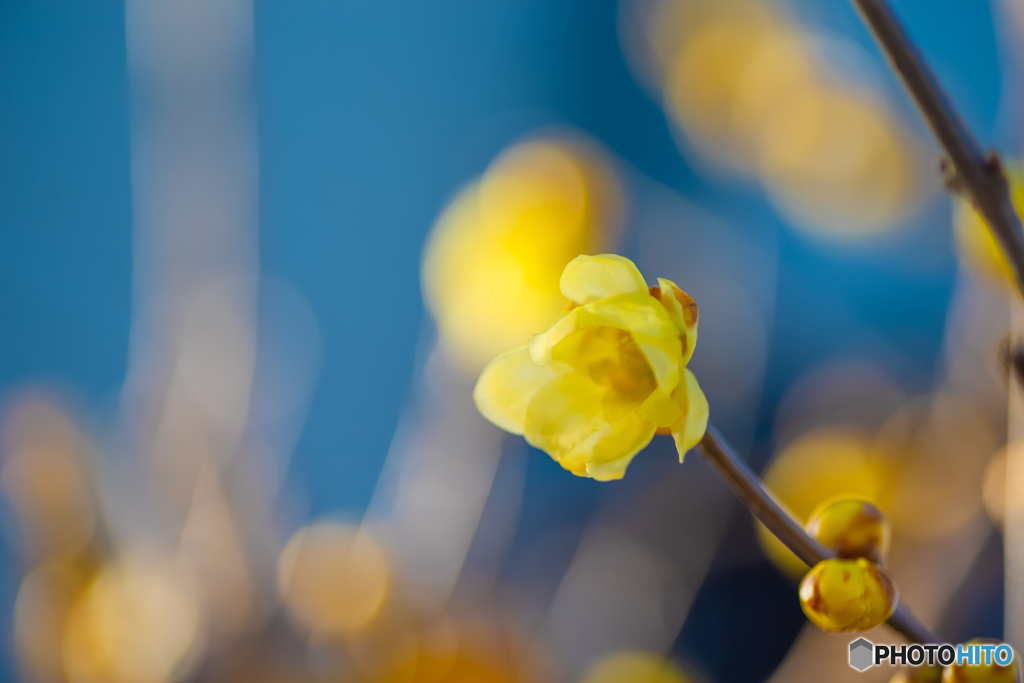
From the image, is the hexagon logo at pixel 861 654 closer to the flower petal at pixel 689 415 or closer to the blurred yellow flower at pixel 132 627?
the flower petal at pixel 689 415

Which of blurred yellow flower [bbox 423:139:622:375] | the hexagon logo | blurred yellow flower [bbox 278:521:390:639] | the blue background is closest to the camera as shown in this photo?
the hexagon logo

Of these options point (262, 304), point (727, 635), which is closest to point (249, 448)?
point (262, 304)

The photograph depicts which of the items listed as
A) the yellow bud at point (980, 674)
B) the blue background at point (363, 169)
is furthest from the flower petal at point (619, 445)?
the blue background at point (363, 169)

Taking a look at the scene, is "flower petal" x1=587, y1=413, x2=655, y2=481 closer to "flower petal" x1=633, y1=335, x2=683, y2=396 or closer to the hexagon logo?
"flower petal" x1=633, y1=335, x2=683, y2=396

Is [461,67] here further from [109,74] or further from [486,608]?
[486,608]

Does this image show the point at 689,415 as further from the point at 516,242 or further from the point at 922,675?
the point at 516,242
